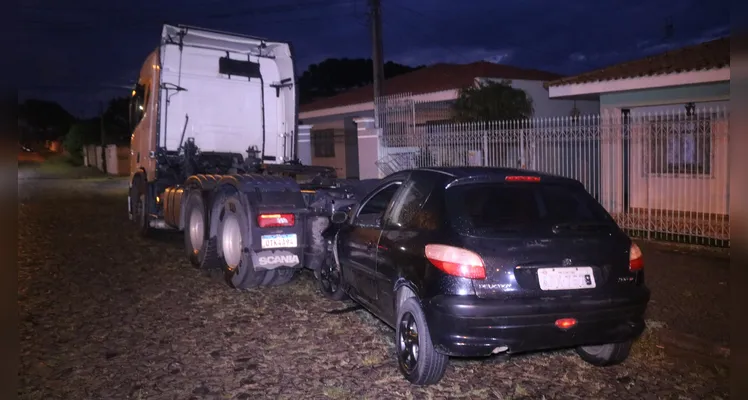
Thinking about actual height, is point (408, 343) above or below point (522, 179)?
below

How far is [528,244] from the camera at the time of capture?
4496mm

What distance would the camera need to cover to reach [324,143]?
26938 mm

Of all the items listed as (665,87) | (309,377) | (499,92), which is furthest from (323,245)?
(499,92)

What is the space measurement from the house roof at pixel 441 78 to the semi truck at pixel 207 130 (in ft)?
24.3

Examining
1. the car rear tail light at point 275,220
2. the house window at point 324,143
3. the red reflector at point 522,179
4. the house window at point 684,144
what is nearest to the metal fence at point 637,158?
the house window at point 684,144

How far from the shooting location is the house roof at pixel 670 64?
11383 millimetres

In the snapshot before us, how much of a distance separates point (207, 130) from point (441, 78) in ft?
41.7

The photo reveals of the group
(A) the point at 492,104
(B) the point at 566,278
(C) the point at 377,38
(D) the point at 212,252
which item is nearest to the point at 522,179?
(B) the point at 566,278

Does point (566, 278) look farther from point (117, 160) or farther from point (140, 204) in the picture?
point (117, 160)

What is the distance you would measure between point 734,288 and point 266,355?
4.00 meters

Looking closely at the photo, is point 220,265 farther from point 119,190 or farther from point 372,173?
point 119,190

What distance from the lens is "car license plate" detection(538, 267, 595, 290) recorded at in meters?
4.47

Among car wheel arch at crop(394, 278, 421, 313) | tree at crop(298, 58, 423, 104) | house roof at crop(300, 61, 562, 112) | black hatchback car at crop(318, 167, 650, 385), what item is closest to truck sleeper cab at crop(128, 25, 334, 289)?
car wheel arch at crop(394, 278, 421, 313)

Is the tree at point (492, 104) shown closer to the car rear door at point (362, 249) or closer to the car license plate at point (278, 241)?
the car license plate at point (278, 241)
